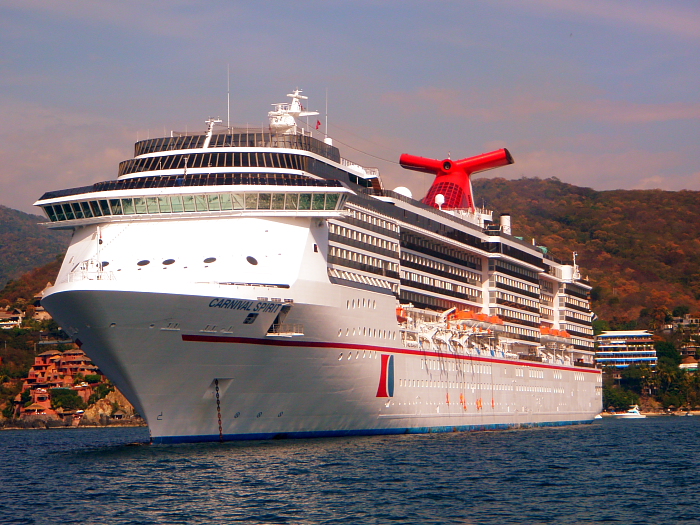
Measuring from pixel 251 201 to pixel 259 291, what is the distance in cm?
466

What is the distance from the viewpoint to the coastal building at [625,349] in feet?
493

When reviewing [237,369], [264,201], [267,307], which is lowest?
[237,369]

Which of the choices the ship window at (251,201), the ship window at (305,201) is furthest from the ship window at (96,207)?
the ship window at (305,201)

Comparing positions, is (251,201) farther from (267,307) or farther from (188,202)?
(267,307)

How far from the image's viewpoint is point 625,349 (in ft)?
504

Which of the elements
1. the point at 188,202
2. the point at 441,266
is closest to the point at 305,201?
the point at 188,202

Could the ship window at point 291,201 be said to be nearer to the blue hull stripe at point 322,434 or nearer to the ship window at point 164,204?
the ship window at point 164,204

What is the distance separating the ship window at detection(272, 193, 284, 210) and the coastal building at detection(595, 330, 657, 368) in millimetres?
116233

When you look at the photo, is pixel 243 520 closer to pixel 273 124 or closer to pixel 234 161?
pixel 234 161

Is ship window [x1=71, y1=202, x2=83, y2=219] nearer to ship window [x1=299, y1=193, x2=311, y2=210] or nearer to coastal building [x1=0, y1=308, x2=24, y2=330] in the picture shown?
ship window [x1=299, y1=193, x2=311, y2=210]

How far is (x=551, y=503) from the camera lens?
2792 centimetres

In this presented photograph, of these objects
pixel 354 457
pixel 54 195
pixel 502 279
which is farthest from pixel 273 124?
pixel 502 279

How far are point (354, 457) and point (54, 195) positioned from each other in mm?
17491

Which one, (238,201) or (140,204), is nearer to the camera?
(238,201)
